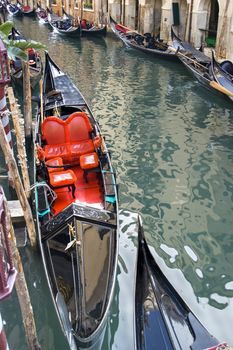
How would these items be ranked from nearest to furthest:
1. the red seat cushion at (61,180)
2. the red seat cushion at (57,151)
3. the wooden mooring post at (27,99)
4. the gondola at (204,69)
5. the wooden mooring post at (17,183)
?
the wooden mooring post at (17,183) → the red seat cushion at (61,180) → the red seat cushion at (57,151) → the wooden mooring post at (27,99) → the gondola at (204,69)

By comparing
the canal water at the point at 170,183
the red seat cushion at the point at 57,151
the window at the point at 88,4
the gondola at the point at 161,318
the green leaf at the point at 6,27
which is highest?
the green leaf at the point at 6,27

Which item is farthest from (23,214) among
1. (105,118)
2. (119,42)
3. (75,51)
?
(119,42)

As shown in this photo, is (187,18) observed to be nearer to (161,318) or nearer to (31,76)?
(31,76)

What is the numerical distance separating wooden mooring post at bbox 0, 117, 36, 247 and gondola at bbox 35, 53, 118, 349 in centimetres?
11

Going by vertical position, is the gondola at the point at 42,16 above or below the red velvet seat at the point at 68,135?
above

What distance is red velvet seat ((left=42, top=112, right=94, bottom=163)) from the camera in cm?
396

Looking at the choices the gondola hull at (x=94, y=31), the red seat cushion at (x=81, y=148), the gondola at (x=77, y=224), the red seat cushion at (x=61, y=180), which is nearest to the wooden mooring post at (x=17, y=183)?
the gondola at (x=77, y=224)

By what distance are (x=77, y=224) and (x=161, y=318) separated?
0.81 metres

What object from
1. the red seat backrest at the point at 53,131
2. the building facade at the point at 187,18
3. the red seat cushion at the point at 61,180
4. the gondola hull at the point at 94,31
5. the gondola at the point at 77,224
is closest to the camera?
the gondola at the point at 77,224

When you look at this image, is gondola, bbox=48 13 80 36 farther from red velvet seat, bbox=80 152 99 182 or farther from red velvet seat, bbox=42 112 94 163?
red velvet seat, bbox=80 152 99 182

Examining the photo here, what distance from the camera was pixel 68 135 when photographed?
4.05 m

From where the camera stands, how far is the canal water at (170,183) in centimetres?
265

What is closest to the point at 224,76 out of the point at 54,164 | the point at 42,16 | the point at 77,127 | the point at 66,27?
the point at 77,127

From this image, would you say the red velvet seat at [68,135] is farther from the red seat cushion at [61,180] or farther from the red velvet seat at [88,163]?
the red seat cushion at [61,180]
